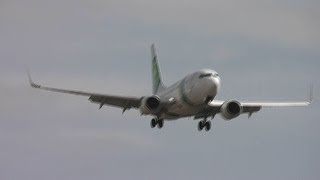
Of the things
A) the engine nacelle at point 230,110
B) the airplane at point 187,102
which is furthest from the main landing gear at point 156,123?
the engine nacelle at point 230,110

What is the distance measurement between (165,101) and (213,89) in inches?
219

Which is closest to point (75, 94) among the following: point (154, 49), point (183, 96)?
point (183, 96)

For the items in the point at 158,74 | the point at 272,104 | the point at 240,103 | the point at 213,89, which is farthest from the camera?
the point at 158,74

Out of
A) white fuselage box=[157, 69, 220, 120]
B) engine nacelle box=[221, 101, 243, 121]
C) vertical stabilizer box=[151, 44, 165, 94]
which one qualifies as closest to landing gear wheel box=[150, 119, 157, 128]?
white fuselage box=[157, 69, 220, 120]

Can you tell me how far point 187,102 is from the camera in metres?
84.7

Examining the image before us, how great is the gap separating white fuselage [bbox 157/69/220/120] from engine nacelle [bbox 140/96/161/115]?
35.5 inches

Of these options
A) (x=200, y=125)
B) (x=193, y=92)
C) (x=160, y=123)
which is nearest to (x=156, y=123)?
(x=160, y=123)

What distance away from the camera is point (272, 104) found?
9494 cm

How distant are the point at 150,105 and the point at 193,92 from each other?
4628 millimetres

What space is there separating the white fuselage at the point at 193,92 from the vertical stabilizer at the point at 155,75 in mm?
14685

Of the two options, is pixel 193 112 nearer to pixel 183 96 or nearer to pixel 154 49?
pixel 183 96

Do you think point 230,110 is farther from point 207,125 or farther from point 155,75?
point 155,75

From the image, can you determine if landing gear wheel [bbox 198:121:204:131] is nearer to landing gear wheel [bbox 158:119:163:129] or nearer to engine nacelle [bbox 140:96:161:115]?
landing gear wheel [bbox 158:119:163:129]

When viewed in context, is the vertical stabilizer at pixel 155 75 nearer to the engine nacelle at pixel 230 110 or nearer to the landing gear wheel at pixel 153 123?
the landing gear wheel at pixel 153 123
